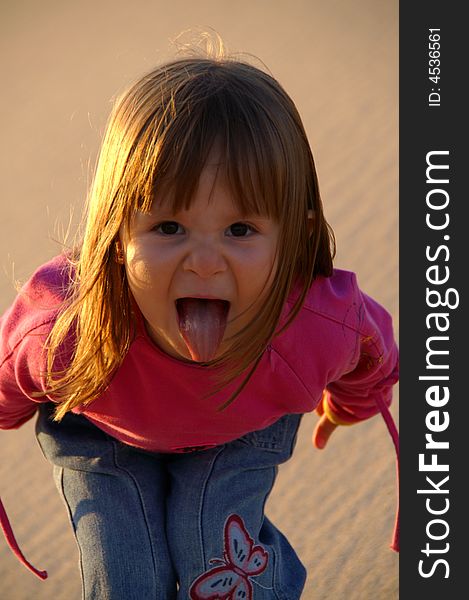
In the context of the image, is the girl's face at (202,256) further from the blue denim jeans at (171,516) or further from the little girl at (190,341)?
the blue denim jeans at (171,516)

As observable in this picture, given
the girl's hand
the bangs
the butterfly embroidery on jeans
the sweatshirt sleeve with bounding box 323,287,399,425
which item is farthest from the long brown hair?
the girl's hand

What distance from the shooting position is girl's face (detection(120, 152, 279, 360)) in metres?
1.85

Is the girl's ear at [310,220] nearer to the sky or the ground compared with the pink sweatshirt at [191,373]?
nearer to the sky

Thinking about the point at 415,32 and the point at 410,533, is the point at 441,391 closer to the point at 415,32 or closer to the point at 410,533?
the point at 410,533

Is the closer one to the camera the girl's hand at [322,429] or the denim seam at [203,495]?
the denim seam at [203,495]

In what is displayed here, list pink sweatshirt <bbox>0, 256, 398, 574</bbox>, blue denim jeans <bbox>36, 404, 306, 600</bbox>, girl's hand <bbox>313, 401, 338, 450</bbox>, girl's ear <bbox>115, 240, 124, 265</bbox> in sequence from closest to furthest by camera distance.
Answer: girl's ear <bbox>115, 240, 124, 265</bbox> < pink sweatshirt <bbox>0, 256, 398, 574</bbox> < blue denim jeans <bbox>36, 404, 306, 600</bbox> < girl's hand <bbox>313, 401, 338, 450</bbox>

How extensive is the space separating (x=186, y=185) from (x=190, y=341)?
27 centimetres

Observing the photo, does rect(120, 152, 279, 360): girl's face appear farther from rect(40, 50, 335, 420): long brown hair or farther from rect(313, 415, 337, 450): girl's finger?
rect(313, 415, 337, 450): girl's finger

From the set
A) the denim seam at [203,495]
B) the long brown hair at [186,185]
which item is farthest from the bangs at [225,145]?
the denim seam at [203,495]

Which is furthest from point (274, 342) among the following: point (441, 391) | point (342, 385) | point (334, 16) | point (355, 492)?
point (334, 16)

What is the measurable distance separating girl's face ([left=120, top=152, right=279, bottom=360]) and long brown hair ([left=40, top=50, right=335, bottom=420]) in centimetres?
2

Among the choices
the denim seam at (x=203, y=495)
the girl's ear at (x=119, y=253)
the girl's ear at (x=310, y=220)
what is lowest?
the denim seam at (x=203, y=495)

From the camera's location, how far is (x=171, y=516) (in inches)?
90.3

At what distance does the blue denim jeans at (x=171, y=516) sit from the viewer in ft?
7.31
